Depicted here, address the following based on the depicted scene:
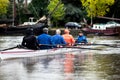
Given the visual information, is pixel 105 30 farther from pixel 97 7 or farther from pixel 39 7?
pixel 39 7

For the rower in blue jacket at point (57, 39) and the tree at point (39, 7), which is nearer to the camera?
the rower in blue jacket at point (57, 39)

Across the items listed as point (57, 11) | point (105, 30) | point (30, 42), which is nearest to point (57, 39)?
point (30, 42)

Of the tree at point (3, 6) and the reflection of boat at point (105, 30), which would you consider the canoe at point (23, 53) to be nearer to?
the reflection of boat at point (105, 30)

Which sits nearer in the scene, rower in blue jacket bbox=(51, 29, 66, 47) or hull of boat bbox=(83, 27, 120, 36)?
rower in blue jacket bbox=(51, 29, 66, 47)

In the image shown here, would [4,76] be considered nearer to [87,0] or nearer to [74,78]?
[74,78]

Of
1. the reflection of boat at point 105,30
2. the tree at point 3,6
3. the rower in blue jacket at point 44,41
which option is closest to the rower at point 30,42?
the rower in blue jacket at point 44,41

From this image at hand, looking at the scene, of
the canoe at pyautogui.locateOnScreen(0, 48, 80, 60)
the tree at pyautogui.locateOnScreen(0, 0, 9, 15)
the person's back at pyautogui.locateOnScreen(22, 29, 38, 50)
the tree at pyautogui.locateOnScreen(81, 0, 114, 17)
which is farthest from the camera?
the tree at pyautogui.locateOnScreen(0, 0, 9, 15)

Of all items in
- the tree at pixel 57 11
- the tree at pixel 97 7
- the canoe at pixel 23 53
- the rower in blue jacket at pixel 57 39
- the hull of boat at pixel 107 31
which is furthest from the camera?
the tree at pixel 57 11

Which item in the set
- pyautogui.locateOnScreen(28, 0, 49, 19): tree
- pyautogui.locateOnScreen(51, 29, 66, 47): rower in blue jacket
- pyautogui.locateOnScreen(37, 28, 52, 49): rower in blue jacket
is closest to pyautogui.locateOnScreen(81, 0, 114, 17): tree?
pyautogui.locateOnScreen(28, 0, 49, 19): tree

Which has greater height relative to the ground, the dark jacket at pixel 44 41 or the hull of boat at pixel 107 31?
the dark jacket at pixel 44 41

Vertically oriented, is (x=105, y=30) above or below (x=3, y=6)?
below

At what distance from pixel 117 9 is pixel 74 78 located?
2917 inches

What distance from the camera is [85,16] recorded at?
297ft

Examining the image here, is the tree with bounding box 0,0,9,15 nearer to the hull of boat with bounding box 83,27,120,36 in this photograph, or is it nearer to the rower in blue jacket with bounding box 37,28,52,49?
the hull of boat with bounding box 83,27,120,36
